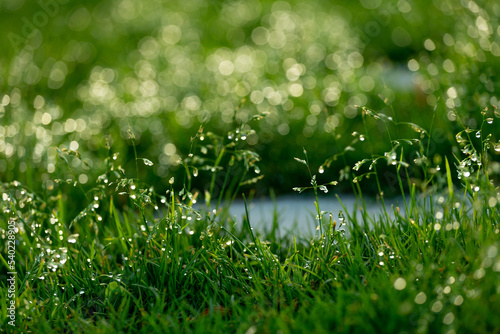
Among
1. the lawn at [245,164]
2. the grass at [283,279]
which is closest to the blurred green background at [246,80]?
the lawn at [245,164]

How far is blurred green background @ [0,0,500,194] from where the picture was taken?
299 centimetres

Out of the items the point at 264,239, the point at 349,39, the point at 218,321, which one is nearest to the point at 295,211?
the point at 264,239

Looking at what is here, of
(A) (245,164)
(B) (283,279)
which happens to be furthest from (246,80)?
(B) (283,279)

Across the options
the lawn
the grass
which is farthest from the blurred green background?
the grass

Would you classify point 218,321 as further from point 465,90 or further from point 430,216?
point 465,90

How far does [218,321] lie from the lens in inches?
61.2

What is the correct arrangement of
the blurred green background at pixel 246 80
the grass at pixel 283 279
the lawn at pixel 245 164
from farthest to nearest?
the blurred green background at pixel 246 80 → the lawn at pixel 245 164 → the grass at pixel 283 279

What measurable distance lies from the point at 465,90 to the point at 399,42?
164 centimetres

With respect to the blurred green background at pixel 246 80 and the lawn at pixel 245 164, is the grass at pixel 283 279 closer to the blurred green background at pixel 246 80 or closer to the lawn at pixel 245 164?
the lawn at pixel 245 164

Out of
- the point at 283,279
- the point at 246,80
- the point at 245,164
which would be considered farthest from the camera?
the point at 246,80

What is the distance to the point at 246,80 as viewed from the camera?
3.84 meters

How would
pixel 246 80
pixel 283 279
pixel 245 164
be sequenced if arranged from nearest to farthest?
pixel 283 279
pixel 245 164
pixel 246 80

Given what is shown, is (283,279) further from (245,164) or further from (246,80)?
(246,80)

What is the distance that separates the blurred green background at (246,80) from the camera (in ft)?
9.81
